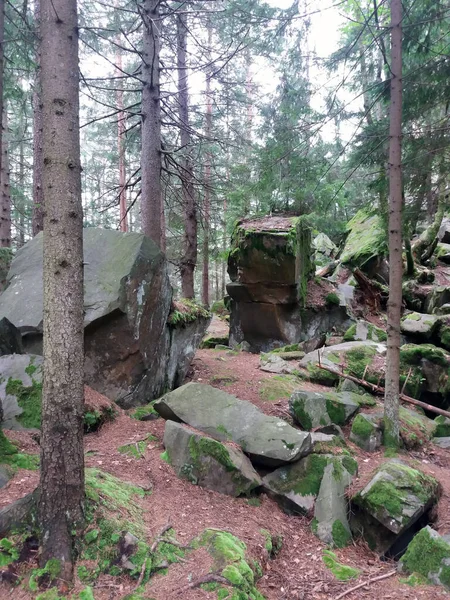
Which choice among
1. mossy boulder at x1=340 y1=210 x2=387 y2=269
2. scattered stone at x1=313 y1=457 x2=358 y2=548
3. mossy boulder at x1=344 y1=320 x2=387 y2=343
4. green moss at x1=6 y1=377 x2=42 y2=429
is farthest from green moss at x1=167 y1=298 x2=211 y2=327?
mossy boulder at x1=340 y1=210 x2=387 y2=269

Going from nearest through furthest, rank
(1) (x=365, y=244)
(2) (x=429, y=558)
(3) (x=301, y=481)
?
(2) (x=429, y=558)
(3) (x=301, y=481)
(1) (x=365, y=244)

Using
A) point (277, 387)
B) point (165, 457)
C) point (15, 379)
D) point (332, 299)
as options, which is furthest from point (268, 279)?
point (15, 379)

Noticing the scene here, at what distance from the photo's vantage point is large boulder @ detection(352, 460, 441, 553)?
15.1ft

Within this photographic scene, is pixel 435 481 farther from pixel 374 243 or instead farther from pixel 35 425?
pixel 374 243

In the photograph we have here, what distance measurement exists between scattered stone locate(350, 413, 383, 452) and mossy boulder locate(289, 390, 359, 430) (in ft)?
1.25

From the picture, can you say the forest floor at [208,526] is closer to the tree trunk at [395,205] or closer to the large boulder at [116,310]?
the large boulder at [116,310]

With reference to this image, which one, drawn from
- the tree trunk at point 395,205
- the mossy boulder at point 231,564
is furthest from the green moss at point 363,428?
the mossy boulder at point 231,564

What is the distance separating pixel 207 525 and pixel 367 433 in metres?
3.47

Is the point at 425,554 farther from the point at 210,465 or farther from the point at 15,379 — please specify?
the point at 15,379

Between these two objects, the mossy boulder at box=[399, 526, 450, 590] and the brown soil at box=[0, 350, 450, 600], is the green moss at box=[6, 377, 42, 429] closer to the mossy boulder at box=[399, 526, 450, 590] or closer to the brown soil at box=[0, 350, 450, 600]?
the brown soil at box=[0, 350, 450, 600]

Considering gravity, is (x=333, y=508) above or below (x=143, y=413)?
below

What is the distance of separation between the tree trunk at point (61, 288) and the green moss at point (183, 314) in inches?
174

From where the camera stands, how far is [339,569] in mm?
4074

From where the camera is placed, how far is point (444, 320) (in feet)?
33.0
